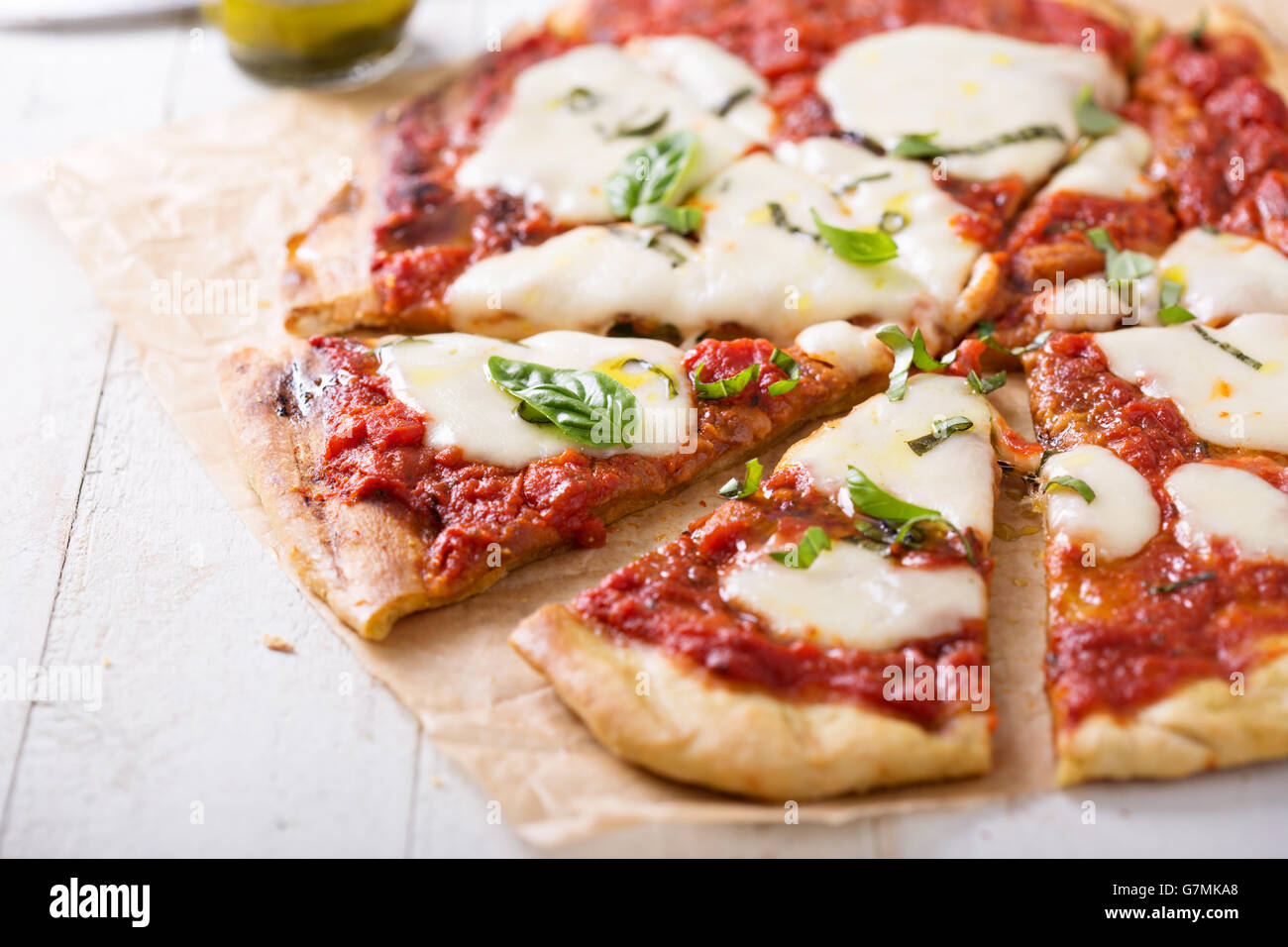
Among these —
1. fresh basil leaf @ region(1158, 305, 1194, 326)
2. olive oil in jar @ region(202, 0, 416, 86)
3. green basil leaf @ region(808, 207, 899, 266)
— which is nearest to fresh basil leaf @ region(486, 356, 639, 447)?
green basil leaf @ region(808, 207, 899, 266)

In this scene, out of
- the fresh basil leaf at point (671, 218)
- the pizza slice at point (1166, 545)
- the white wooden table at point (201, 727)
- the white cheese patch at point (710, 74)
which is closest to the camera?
the white wooden table at point (201, 727)

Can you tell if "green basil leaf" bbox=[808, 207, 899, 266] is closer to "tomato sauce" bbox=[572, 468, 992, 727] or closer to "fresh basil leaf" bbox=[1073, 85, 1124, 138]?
"tomato sauce" bbox=[572, 468, 992, 727]

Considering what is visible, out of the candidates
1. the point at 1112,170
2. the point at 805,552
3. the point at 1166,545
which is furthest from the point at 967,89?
the point at 805,552

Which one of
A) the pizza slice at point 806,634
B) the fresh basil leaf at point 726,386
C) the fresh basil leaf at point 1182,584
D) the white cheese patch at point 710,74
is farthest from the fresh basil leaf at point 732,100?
the fresh basil leaf at point 1182,584

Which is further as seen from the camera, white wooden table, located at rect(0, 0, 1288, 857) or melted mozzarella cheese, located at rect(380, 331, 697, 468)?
melted mozzarella cheese, located at rect(380, 331, 697, 468)

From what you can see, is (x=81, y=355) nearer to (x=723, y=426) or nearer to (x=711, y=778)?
(x=723, y=426)

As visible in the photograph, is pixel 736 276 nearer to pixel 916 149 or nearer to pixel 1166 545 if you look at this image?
pixel 916 149

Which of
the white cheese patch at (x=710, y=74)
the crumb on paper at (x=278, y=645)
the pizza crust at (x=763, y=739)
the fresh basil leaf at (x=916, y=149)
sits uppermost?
the fresh basil leaf at (x=916, y=149)

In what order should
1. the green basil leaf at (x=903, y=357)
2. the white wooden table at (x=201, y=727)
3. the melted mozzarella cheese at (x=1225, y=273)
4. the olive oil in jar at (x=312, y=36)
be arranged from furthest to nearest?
the olive oil in jar at (x=312, y=36) < the melted mozzarella cheese at (x=1225, y=273) < the green basil leaf at (x=903, y=357) < the white wooden table at (x=201, y=727)

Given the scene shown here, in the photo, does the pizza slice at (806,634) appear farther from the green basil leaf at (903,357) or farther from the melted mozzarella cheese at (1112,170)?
the melted mozzarella cheese at (1112,170)
